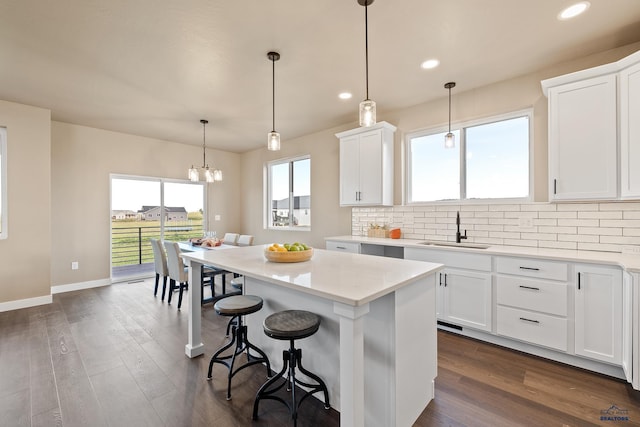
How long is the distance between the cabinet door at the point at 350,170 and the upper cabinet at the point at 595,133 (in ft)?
7.00

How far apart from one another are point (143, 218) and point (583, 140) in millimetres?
6410

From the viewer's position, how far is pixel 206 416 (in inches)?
69.3

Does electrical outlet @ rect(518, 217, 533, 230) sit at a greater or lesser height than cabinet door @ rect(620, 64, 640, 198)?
lesser

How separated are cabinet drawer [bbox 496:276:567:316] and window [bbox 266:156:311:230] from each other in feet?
11.0

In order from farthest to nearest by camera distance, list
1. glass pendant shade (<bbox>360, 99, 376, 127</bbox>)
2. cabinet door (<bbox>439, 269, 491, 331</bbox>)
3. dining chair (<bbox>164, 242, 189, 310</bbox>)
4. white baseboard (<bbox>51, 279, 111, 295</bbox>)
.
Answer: white baseboard (<bbox>51, 279, 111, 295</bbox>)
dining chair (<bbox>164, 242, 189, 310</bbox>)
cabinet door (<bbox>439, 269, 491, 331</bbox>)
glass pendant shade (<bbox>360, 99, 376, 127</bbox>)

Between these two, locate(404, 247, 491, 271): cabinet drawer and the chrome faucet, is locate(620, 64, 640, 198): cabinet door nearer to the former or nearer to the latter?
locate(404, 247, 491, 271): cabinet drawer

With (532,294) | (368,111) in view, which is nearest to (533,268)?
(532,294)

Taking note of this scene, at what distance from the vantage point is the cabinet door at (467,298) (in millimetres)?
2691

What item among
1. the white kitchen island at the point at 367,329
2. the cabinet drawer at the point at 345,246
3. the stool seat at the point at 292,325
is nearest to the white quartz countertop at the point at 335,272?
the white kitchen island at the point at 367,329

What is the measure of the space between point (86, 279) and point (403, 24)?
19.1ft

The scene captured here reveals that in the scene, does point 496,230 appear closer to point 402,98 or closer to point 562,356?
point 562,356

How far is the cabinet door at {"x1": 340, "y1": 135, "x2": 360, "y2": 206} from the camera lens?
4.01 metres

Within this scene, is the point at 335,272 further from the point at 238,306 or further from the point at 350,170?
the point at 350,170

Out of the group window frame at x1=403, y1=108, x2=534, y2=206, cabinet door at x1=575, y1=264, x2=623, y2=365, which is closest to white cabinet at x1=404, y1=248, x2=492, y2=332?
cabinet door at x1=575, y1=264, x2=623, y2=365
